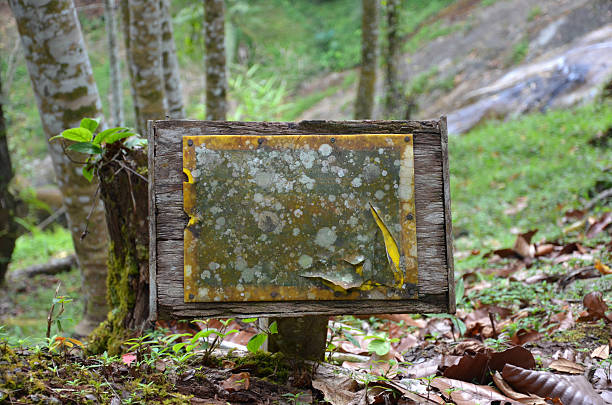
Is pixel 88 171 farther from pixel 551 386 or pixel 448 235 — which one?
pixel 551 386

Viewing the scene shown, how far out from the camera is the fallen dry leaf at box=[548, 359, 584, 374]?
6.61 ft

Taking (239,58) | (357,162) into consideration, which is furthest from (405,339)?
(239,58)

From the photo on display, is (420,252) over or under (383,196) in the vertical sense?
under

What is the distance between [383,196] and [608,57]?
28.5ft

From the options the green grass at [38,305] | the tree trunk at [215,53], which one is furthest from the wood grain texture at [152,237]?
the tree trunk at [215,53]

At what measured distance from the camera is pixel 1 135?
5242mm

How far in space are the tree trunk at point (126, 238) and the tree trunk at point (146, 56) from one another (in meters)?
1.91

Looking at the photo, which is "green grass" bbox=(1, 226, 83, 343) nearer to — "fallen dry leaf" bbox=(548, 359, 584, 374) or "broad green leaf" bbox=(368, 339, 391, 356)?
"broad green leaf" bbox=(368, 339, 391, 356)

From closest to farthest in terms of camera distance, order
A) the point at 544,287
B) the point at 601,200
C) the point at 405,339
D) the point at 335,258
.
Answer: the point at 335,258
the point at 405,339
the point at 544,287
the point at 601,200

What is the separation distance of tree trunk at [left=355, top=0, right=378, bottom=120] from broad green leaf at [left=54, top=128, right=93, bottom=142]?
4.97 metres

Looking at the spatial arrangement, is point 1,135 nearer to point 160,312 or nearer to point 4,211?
point 4,211

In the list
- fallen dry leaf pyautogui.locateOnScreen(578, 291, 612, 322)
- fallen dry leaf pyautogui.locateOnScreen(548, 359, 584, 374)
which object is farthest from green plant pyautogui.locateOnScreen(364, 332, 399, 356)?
fallen dry leaf pyautogui.locateOnScreen(578, 291, 612, 322)

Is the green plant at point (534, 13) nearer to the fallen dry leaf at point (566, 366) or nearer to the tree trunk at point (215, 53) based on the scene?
the tree trunk at point (215, 53)

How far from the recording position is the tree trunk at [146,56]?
13.9 ft
